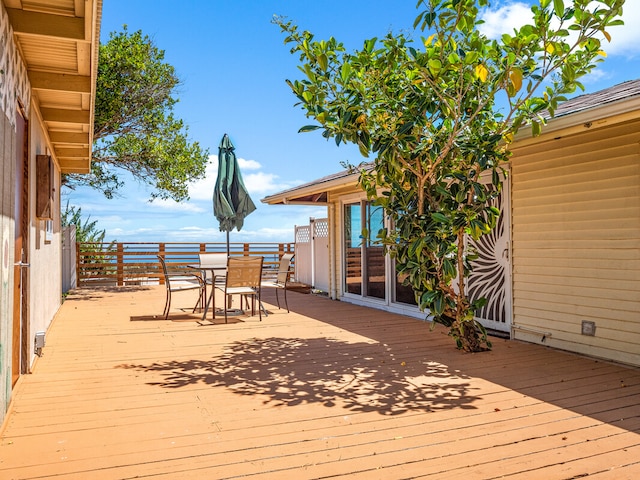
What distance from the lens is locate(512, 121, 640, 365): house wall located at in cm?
429

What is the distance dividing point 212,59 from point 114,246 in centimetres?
572

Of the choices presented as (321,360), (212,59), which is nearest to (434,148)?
(321,360)

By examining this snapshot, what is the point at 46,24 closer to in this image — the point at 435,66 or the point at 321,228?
the point at 435,66

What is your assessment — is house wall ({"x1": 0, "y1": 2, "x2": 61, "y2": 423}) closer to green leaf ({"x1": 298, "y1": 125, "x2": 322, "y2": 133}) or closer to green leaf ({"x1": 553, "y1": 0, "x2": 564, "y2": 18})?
green leaf ({"x1": 298, "y1": 125, "x2": 322, "y2": 133})

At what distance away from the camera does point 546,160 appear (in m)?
5.05

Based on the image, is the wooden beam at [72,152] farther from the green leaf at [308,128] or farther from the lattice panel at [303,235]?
the lattice panel at [303,235]

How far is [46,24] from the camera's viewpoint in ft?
10.5

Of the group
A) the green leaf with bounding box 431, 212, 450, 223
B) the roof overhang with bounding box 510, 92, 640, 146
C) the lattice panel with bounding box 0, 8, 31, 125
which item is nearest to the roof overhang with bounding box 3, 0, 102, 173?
the lattice panel with bounding box 0, 8, 31, 125

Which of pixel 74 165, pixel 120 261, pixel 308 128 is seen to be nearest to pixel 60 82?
pixel 308 128

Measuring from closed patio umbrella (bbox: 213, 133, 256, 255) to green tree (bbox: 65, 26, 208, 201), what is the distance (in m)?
1.20

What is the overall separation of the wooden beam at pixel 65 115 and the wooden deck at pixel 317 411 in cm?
244

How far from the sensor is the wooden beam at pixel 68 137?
6.26 metres

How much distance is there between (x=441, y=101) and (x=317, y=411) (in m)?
2.81

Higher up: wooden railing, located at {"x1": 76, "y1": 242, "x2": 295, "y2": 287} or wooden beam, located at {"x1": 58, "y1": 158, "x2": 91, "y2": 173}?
wooden beam, located at {"x1": 58, "y1": 158, "x2": 91, "y2": 173}
